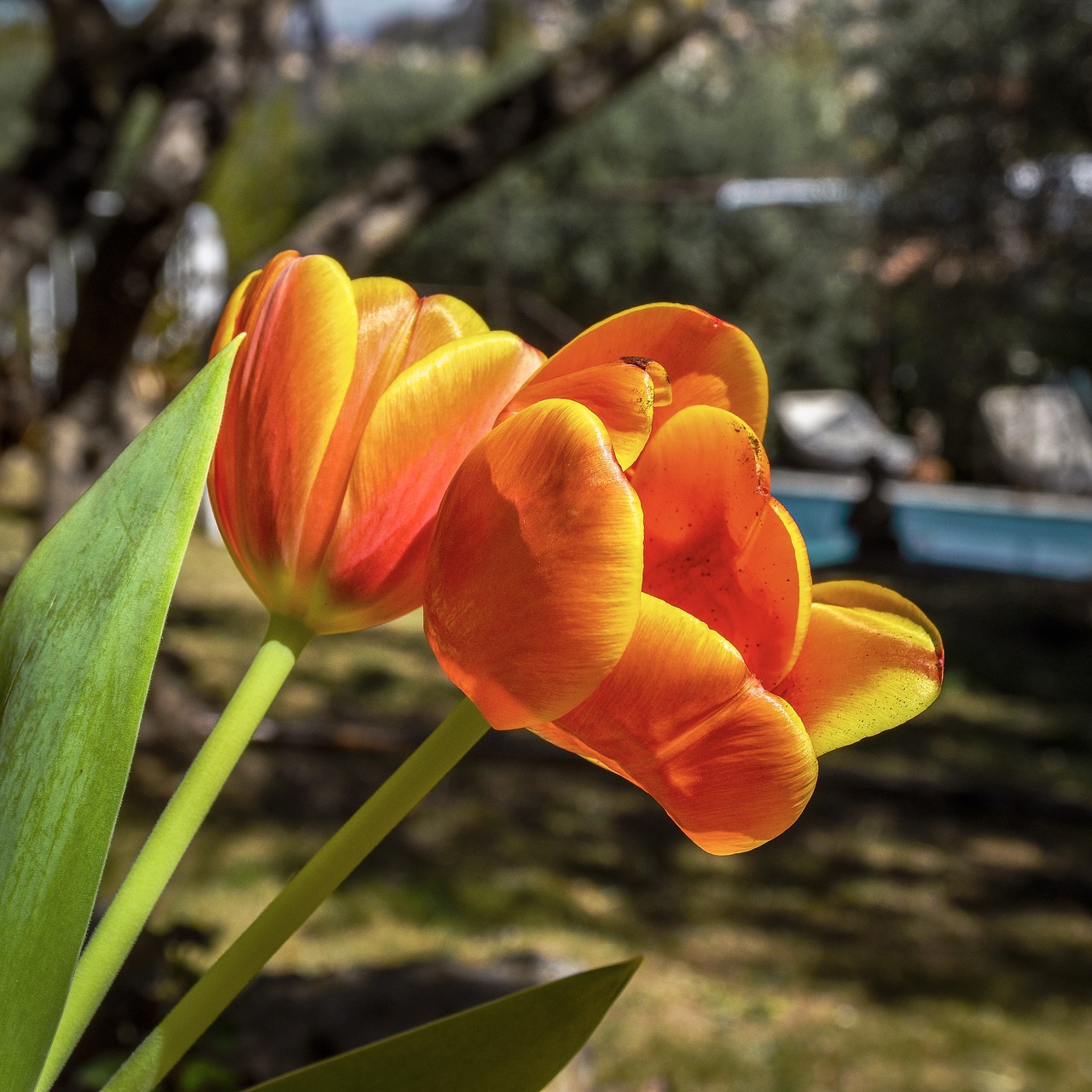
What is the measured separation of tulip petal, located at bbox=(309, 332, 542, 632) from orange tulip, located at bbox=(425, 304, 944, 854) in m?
0.03

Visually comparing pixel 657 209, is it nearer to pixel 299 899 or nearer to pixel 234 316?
pixel 234 316

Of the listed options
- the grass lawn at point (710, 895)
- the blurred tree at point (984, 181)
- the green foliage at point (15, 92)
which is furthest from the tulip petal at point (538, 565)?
the green foliage at point (15, 92)

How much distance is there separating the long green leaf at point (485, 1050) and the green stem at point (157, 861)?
62 millimetres

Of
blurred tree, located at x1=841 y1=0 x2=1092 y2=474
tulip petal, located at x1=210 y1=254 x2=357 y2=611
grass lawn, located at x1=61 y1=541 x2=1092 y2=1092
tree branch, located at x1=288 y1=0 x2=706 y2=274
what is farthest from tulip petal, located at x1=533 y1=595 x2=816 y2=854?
blurred tree, located at x1=841 y1=0 x2=1092 y2=474

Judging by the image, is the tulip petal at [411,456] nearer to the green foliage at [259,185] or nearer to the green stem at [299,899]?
the green stem at [299,899]

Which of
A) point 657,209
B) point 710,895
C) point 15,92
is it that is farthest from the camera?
point 15,92

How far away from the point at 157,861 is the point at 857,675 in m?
0.21

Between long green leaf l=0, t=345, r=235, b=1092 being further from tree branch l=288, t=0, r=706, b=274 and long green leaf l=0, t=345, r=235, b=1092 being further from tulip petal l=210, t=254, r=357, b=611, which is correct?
tree branch l=288, t=0, r=706, b=274

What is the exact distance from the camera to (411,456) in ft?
1.24

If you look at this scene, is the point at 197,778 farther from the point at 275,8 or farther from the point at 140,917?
the point at 275,8

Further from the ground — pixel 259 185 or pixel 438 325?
pixel 438 325

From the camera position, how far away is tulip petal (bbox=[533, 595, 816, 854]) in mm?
334

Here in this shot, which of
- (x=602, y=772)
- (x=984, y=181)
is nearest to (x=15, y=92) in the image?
(x=984, y=181)

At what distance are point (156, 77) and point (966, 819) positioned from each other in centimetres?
342
